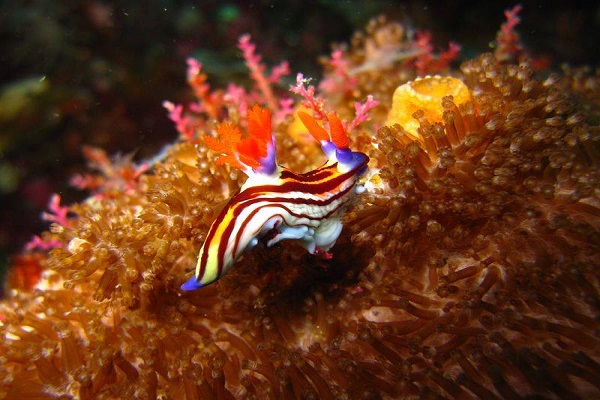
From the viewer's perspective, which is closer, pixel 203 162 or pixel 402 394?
pixel 402 394

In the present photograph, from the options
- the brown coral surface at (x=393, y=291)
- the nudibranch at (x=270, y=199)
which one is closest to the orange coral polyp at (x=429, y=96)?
the brown coral surface at (x=393, y=291)

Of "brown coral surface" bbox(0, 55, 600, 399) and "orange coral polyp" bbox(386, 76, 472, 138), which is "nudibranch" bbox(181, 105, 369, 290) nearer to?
"brown coral surface" bbox(0, 55, 600, 399)

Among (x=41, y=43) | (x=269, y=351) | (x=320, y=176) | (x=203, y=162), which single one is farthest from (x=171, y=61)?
(x=269, y=351)

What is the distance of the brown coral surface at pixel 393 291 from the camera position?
7.25ft

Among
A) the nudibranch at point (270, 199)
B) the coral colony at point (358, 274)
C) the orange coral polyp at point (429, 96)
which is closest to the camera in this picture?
the nudibranch at point (270, 199)

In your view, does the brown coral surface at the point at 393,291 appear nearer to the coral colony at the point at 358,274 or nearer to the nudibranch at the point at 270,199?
the coral colony at the point at 358,274

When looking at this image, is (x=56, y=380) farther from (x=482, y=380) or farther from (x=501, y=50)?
(x=501, y=50)

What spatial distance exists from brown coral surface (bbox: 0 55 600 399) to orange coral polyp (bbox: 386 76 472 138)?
18 cm

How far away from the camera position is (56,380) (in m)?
2.55

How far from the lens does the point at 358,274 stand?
279 cm

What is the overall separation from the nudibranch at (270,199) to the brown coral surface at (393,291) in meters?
0.19

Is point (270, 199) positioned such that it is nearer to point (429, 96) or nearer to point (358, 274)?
point (358, 274)

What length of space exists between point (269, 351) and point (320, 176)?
47.1 inches

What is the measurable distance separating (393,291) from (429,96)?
1598mm
